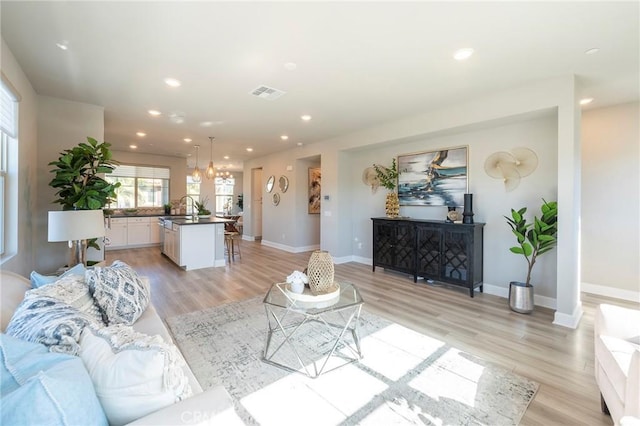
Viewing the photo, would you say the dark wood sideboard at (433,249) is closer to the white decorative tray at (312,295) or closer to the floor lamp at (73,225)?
the white decorative tray at (312,295)

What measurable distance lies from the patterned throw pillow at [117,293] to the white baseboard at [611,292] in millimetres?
5591

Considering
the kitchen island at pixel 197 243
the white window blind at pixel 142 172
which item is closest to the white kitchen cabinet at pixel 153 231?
the white window blind at pixel 142 172

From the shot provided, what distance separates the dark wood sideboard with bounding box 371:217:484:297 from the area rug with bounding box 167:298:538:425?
162 cm

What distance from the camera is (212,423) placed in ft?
2.80

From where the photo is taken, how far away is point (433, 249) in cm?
425

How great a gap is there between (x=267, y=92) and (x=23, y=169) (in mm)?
2802

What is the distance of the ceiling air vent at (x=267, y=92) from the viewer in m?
3.43

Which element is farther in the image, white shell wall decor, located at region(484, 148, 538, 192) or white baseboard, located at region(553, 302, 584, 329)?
white shell wall decor, located at region(484, 148, 538, 192)

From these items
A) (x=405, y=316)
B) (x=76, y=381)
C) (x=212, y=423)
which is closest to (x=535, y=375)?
(x=405, y=316)

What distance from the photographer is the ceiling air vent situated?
3.43m

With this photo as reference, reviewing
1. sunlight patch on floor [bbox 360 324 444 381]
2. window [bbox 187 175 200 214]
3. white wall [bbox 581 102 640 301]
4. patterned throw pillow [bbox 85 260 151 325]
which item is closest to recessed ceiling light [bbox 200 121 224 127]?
patterned throw pillow [bbox 85 260 151 325]

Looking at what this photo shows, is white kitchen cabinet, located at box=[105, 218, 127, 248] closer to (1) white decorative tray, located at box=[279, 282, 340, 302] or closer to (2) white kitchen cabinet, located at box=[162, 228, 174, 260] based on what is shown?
(2) white kitchen cabinet, located at box=[162, 228, 174, 260]

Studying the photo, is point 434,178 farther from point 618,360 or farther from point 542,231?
point 618,360

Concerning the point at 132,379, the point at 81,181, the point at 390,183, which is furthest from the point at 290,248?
the point at 132,379
